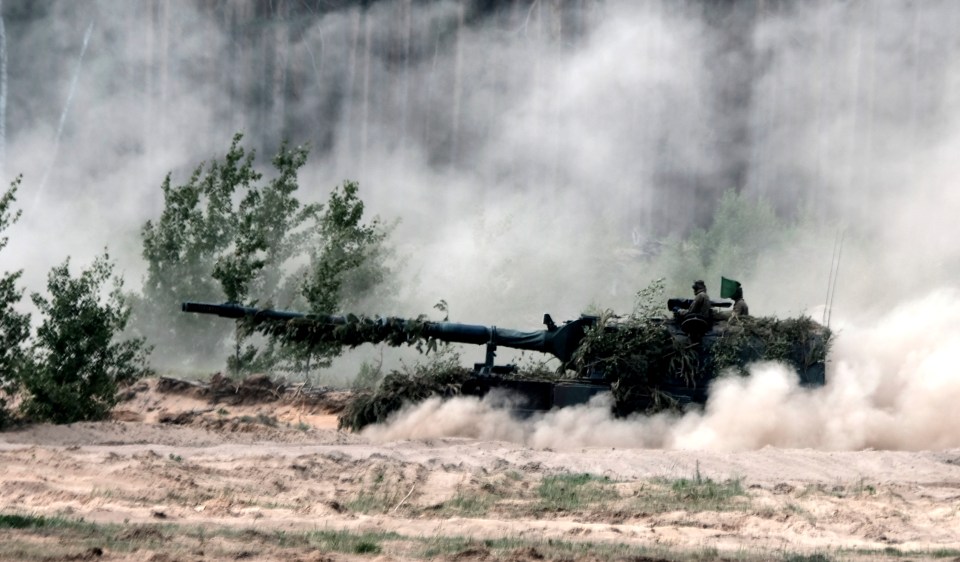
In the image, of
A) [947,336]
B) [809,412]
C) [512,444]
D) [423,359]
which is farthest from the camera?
[423,359]

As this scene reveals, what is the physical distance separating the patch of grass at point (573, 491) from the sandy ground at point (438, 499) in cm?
5

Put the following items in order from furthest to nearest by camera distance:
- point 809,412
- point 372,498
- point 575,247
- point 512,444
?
point 575,247 < point 809,412 < point 512,444 < point 372,498

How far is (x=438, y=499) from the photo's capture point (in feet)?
49.8

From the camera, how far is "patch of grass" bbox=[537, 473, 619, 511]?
1509cm

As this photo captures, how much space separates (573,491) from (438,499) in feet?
5.44

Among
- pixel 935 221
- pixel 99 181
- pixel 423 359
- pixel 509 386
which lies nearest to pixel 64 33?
pixel 99 181

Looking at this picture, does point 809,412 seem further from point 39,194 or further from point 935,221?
point 39,194

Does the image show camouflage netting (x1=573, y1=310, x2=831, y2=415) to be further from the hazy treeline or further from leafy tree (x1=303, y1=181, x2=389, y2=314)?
the hazy treeline

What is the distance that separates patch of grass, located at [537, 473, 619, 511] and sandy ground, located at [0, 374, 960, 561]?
50 millimetres

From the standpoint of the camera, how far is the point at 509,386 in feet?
71.5

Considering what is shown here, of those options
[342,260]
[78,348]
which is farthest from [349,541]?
[342,260]

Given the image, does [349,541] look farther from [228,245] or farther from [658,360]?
[228,245]

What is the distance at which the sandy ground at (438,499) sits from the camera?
11.6m

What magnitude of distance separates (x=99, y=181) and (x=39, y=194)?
1869 mm
